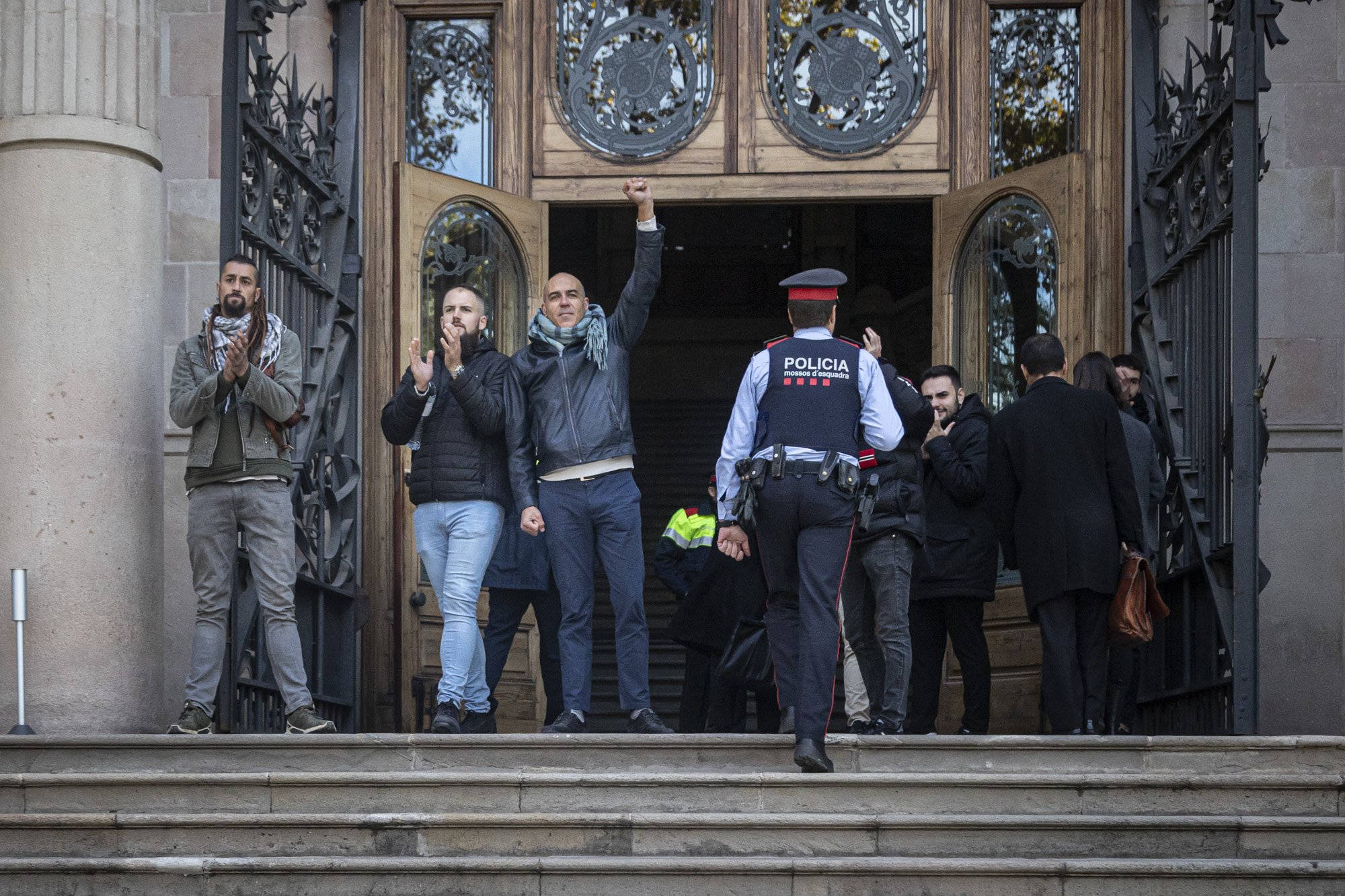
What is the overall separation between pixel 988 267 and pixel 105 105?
196 inches

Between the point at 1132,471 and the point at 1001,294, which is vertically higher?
the point at 1001,294

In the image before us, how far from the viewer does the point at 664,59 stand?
430 inches

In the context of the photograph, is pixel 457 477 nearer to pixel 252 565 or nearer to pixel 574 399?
pixel 574 399

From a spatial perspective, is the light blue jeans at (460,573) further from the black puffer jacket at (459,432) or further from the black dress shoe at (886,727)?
the black dress shoe at (886,727)

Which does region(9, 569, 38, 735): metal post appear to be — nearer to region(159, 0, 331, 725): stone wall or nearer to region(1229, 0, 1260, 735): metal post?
region(159, 0, 331, 725): stone wall

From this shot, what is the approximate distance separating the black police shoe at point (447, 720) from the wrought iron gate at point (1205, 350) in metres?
3.30

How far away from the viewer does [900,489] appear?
7.95 metres

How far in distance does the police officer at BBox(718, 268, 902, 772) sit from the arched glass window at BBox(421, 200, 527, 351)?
360cm

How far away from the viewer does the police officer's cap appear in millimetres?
7145

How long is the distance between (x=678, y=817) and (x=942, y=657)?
2660mm

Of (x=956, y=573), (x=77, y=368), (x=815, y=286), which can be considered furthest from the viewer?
(x=956, y=573)

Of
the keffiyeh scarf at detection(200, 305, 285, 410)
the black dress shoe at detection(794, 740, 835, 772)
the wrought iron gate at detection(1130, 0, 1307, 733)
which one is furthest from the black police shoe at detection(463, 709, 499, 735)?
the wrought iron gate at detection(1130, 0, 1307, 733)

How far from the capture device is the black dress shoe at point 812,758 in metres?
6.56

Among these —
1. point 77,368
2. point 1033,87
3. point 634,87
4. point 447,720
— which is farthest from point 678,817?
point 1033,87
